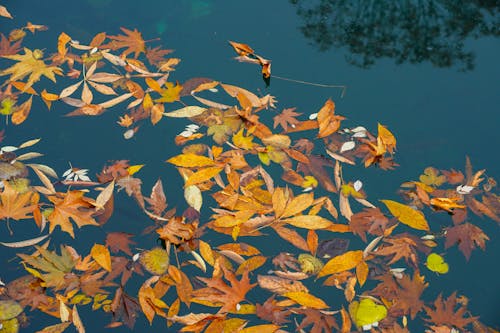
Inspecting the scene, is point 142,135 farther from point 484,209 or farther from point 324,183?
point 484,209

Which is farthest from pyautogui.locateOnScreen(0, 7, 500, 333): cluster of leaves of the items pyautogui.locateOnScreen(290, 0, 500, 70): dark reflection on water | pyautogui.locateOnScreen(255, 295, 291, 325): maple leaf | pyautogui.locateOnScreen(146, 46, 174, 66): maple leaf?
pyautogui.locateOnScreen(290, 0, 500, 70): dark reflection on water

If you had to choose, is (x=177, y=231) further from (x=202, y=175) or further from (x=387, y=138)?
(x=387, y=138)

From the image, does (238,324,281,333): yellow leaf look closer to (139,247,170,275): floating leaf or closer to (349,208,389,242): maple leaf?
(139,247,170,275): floating leaf

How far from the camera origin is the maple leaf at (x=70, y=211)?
1.71m

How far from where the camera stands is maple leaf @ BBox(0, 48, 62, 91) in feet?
7.21

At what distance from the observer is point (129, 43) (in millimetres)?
2355

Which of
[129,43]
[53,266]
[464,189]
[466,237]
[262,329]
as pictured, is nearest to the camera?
[262,329]

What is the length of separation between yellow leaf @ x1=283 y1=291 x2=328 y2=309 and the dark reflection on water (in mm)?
1191

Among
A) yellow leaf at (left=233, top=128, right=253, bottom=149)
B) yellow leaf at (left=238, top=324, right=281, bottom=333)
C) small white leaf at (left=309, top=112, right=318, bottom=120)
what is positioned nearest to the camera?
yellow leaf at (left=238, top=324, right=281, bottom=333)

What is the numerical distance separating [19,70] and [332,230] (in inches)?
59.9

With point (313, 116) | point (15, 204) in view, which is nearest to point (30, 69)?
point (15, 204)

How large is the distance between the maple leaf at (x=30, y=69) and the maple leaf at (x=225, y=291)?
1.22 m

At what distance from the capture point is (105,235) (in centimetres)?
169

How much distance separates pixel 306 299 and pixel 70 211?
845 millimetres
